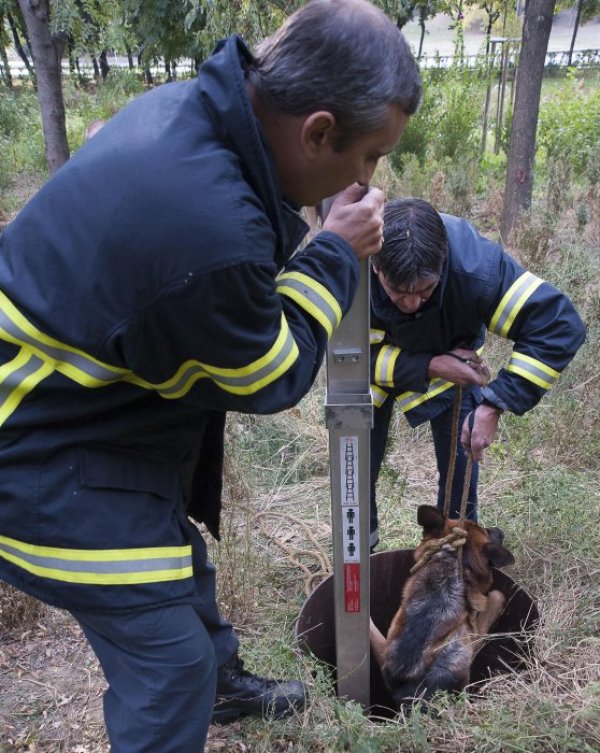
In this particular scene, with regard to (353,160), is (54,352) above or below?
below

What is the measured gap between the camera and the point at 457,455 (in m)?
3.23

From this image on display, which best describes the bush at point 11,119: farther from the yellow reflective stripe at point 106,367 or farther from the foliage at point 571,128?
the yellow reflective stripe at point 106,367

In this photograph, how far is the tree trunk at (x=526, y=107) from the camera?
6.21 m

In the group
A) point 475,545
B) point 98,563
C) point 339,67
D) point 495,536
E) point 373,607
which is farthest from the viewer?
point 373,607

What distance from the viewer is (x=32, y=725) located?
2.60m

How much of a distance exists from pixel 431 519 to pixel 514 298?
0.94 m

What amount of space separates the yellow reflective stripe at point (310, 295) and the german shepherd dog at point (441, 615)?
4.99 feet

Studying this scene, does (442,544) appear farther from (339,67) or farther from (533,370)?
(339,67)

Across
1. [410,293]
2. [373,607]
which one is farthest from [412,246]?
[373,607]

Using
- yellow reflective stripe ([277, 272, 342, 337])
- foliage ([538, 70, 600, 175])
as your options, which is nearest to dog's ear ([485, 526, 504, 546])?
yellow reflective stripe ([277, 272, 342, 337])

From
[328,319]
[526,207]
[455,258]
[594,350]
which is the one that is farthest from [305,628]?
[526,207]

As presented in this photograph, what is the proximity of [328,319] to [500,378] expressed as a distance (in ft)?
4.41

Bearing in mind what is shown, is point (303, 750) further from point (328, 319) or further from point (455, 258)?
point (455, 258)

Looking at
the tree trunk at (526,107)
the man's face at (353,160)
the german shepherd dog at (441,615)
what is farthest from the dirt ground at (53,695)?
the tree trunk at (526,107)
